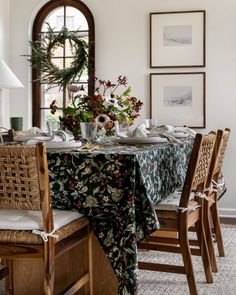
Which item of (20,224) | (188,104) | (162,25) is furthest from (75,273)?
(162,25)

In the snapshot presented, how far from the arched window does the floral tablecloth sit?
324 cm

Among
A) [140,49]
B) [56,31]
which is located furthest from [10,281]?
[56,31]

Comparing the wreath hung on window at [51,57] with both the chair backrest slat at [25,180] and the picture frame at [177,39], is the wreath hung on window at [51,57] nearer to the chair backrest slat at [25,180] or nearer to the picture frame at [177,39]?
the picture frame at [177,39]

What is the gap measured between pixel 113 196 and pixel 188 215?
68 cm

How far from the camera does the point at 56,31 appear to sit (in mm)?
5574

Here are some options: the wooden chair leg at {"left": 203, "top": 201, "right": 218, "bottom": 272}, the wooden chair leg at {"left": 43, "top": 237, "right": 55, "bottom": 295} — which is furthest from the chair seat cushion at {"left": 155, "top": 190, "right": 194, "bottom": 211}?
the wooden chair leg at {"left": 43, "top": 237, "right": 55, "bottom": 295}

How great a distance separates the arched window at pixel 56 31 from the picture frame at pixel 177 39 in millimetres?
706

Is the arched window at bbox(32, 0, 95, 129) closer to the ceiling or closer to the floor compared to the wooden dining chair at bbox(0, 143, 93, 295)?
closer to the ceiling

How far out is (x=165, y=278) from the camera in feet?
10.3

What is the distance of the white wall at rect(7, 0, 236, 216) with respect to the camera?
199 inches

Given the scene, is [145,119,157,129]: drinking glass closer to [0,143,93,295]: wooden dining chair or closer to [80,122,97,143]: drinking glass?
[80,122,97,143]: drinking glass

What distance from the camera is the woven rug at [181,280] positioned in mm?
2908

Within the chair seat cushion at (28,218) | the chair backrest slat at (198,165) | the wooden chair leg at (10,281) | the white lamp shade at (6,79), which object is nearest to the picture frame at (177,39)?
the white lamp shade at (6,79)

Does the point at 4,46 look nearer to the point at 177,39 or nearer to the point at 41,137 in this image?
the point at 177,39
